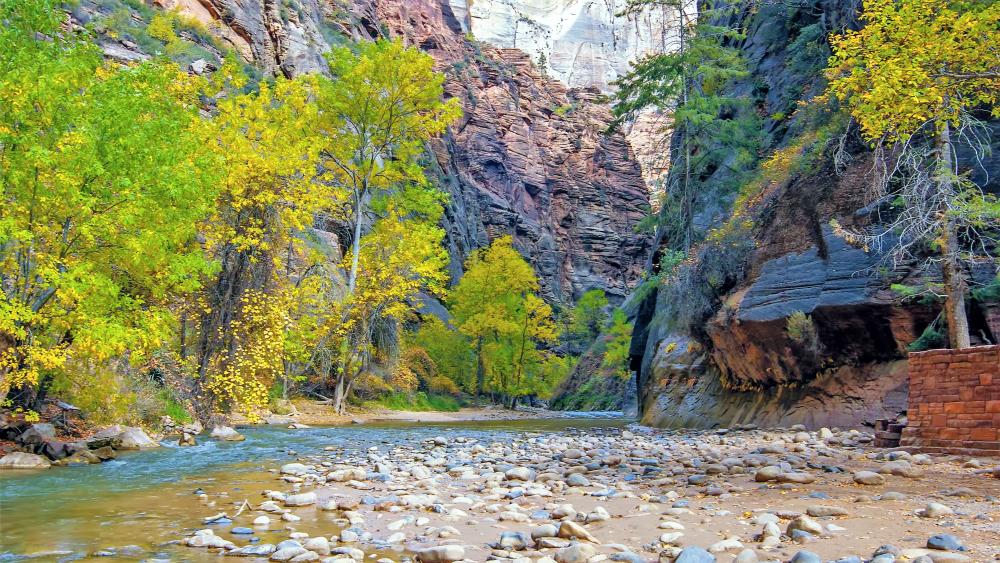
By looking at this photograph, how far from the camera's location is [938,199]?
32.0 feet

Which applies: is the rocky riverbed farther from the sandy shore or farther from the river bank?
the sandy shore

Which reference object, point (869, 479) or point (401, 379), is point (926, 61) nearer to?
point (869, 479)

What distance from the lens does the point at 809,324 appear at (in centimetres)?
1302

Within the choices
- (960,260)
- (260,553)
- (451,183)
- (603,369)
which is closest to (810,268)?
(960,260)

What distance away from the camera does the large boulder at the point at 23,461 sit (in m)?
8.31

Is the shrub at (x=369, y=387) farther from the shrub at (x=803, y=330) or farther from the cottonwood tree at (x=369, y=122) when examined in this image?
the shrub at (x=803, y=330)

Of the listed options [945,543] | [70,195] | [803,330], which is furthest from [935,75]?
[70,195]

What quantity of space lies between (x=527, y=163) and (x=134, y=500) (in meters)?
79.9

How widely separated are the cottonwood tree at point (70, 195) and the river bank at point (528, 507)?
2072 mm

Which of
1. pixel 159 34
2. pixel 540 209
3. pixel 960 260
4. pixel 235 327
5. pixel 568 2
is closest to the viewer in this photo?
pixel 960 260

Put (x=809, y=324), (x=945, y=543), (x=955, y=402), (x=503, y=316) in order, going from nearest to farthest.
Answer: (x=945, y=543), (x=955, y=402), (x=809, y=324), (x=503, y=316)

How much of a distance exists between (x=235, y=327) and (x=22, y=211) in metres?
6.36

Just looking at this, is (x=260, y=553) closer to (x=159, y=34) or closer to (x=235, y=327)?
(x=235, y=327)

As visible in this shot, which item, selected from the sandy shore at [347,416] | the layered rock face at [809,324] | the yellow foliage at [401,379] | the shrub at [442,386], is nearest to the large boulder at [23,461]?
the sandy shore at [347,416]
